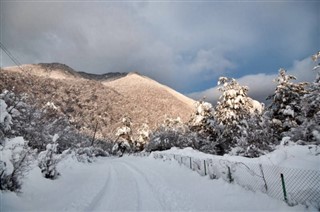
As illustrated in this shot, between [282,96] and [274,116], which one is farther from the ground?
[282,96]

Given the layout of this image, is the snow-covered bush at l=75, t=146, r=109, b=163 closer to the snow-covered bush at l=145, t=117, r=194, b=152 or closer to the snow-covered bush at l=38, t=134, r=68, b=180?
the snow-covered bush at l=145, t=117, r=194, b=152

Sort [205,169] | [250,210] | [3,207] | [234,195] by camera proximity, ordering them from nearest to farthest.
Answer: [3,207], [250,210], [234,195], [205,169]

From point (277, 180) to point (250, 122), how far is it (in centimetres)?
1580

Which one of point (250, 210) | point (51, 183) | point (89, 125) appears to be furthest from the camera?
point (89, 125)

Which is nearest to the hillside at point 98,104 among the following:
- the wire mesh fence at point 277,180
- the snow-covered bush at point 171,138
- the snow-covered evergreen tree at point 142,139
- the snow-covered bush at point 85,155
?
the snow-covered evergreen tree at point 142,139

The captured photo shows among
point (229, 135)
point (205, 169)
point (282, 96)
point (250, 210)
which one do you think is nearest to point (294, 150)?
point (205, 169)

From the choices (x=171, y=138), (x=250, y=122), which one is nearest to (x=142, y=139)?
(x=171, y=138)

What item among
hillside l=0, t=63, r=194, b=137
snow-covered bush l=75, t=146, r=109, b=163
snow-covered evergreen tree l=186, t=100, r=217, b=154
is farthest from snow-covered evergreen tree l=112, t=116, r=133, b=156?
hillside l=0, t=63, r=194, b=137

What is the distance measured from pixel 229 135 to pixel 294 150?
23235mm

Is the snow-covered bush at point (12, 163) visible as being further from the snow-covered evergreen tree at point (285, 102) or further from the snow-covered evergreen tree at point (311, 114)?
the snow-covered evergreen tree at point (285, 102)

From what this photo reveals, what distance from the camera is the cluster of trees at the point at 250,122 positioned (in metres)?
18.7

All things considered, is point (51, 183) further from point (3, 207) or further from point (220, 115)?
point (220, 115)

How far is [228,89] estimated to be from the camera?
122ft

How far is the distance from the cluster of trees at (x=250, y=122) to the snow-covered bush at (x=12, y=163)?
47.5ft
